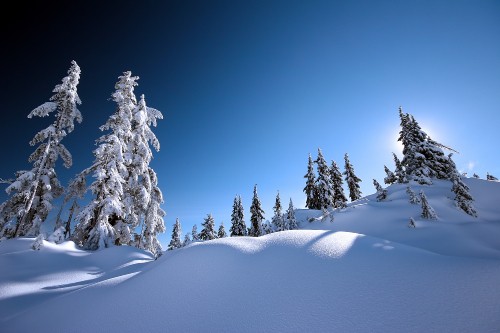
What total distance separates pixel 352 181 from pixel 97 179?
40818mm

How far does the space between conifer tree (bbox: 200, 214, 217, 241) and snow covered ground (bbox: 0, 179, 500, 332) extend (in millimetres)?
36458

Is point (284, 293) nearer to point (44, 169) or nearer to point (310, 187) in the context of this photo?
point (44, 169)

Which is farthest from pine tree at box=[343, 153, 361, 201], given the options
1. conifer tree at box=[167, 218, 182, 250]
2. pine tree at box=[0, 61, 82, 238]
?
pine tree at box=[0, 61, 82, 238]

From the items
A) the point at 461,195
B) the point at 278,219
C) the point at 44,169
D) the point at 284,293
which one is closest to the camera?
the point at 284,293

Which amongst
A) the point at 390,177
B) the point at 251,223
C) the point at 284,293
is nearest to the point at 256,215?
the point at 251,223

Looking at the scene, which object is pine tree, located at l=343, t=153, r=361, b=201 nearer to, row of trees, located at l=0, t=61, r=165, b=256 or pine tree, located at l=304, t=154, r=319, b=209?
pine tree, located at l=304, t=154, r=319, b=209

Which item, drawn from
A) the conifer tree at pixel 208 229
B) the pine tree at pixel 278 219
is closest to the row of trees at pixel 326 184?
the pine tree at pixel 278 219

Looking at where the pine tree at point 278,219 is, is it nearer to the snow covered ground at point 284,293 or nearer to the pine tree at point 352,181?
the pine tree at point 352,181

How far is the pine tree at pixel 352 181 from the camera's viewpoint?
41344mm

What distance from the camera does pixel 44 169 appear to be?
15.6 meters

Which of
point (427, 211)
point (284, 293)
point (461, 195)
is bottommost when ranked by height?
point (284, 293)

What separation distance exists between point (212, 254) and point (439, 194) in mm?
18231

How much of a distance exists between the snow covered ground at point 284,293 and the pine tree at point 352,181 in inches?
1422

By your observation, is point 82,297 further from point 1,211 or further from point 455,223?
point 1,211
